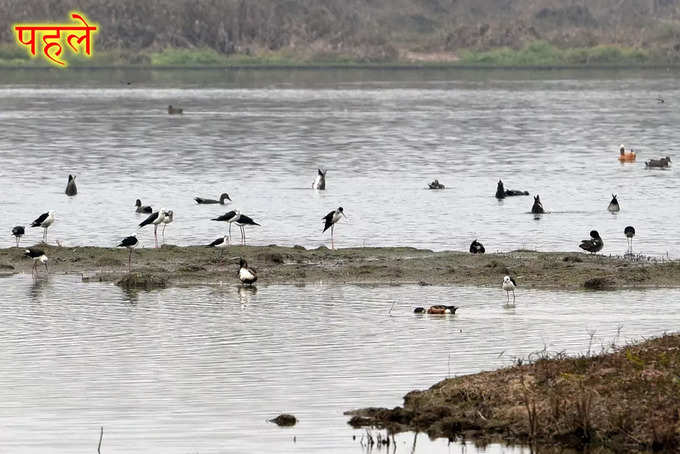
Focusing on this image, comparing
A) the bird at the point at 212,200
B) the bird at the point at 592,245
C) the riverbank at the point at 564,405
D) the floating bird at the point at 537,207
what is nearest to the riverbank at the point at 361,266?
the bird at the point at 592,245

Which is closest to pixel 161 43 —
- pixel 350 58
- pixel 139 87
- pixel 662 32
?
pixel 350 58

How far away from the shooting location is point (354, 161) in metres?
63.8

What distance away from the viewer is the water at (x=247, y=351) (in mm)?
17719

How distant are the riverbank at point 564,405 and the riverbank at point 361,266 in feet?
35.4

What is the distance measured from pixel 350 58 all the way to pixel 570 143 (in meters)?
113

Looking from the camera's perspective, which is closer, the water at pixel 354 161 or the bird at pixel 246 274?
the bird at pixel 246 274

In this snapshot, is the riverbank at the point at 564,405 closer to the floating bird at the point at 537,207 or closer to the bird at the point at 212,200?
the floating bird at the point at 537,207

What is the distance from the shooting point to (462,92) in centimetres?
12794

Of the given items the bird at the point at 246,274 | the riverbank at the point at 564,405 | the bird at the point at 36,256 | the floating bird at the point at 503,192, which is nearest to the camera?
the riverbank at the point at 564,405

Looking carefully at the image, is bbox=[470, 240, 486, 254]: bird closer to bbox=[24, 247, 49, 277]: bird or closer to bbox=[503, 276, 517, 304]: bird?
bbox=[503, 276, 517, 304]: bird

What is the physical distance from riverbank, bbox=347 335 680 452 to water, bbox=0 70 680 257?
55.3 feet

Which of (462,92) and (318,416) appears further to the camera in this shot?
(462,92)

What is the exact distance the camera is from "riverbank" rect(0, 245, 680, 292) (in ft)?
96.1

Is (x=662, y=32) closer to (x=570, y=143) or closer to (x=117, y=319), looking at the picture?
(x=570, y=143)
